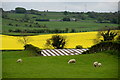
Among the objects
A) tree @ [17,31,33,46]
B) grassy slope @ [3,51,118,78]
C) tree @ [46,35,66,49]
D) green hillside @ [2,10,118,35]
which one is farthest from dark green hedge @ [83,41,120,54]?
green hillside @ [2,10,118,35]

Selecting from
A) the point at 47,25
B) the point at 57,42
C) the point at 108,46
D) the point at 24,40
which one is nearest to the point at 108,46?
the point at 108,46

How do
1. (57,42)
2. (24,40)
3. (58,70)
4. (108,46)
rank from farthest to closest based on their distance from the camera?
(24,40) < (57,42) < (108,46) < (58,70)

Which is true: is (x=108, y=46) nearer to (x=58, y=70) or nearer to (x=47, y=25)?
(x=58, y=70)

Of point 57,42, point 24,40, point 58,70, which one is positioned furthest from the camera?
point 24,40

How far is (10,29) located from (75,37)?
2380 cm

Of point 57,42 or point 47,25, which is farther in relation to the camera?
point 47,25

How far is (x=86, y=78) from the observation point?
9.95m

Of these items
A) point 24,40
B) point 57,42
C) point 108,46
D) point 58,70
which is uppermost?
point 108,46

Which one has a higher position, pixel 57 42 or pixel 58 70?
pixel 58 70

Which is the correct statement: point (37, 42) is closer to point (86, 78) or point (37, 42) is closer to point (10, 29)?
point (10, 29)

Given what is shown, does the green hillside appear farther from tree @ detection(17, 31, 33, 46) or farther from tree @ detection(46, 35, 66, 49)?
tree @ detection(46, 35, 66, 49)

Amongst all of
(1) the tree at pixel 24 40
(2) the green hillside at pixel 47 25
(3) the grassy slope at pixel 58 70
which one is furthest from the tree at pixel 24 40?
(3) the grassy slope at pixel 58 70

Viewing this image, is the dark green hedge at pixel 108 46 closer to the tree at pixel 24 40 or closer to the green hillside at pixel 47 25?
the tree at pixel 24 40

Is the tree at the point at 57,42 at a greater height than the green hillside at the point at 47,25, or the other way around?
the green hillside at the point at 47,25
